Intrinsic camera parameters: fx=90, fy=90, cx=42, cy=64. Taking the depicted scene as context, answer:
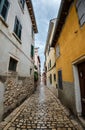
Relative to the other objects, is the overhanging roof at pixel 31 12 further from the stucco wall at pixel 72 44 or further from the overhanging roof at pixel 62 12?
the stucco wall at pixel 72 44

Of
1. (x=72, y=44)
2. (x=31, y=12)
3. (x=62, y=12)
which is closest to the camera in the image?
(x=72, y=44)

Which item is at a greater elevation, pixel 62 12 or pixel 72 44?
pixel 62 12

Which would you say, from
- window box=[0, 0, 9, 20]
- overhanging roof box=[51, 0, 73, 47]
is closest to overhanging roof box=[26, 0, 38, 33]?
overhanging roof box=[51, 0, 73, 47]

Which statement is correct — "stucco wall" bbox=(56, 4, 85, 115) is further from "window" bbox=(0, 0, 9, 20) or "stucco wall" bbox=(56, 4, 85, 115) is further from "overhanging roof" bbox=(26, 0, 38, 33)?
"overhanging roof" bbox=(26, 0, 38, 33)

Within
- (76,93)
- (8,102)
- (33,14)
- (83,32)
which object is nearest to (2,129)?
(8,102)

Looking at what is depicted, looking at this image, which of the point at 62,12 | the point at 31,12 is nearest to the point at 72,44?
the point at 62,12

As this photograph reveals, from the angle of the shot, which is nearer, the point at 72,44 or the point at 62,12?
the point at 72,44

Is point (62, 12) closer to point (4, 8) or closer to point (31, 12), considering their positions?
point (4, 8)

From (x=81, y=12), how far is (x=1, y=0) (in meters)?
3.35

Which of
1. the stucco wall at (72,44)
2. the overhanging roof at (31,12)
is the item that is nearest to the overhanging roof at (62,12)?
the stucco wall at (72,44)

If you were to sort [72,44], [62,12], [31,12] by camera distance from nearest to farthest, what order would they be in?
[72,44], [62,12], [31,12]

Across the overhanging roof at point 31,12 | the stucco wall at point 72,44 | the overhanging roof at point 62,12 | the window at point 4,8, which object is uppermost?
the overhanging roof at point 31,12

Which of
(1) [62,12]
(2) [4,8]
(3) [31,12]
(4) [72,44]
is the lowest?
(4) [72,44]

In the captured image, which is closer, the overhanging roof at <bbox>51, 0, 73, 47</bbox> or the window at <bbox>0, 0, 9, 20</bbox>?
the window at <bbox>0, 0, 9, 20</bbox>
